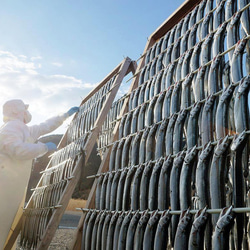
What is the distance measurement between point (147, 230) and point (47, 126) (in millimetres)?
3865

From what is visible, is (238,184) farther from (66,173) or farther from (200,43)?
(66,173)

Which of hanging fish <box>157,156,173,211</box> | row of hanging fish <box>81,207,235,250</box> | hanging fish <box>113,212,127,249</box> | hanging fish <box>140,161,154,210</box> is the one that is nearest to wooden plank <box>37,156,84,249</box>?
row of hanging fish <box>81,207,235,250</box>

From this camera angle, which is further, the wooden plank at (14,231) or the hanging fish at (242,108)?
the wooden plank at (14,231)

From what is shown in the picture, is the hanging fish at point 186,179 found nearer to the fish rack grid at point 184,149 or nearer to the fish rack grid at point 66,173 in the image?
the fish rack grid at point 184,149

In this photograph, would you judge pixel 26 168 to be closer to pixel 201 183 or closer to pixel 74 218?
pixel 201 183

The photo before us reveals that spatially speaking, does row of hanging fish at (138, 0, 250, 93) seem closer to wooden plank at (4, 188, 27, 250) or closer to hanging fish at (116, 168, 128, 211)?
hanging fish at (116, 168, 128, 211)

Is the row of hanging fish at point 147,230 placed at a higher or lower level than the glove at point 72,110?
lower

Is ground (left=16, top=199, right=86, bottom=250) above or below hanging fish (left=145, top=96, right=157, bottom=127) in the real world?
below

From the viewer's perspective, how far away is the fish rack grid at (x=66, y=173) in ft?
14.5

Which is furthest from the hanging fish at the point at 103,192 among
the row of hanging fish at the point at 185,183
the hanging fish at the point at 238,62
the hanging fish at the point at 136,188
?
the hanging fish at the point at 238,62

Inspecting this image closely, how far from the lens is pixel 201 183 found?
2.45 m

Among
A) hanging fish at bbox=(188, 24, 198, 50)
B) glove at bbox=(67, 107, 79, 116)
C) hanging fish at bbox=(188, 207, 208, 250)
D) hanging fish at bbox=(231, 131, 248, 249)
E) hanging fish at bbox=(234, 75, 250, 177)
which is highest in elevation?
glove at bbox=(67, 107, 79, 116)

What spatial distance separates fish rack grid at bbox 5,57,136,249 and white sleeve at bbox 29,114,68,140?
32 centimetres

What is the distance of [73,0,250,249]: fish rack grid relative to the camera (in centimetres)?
233
